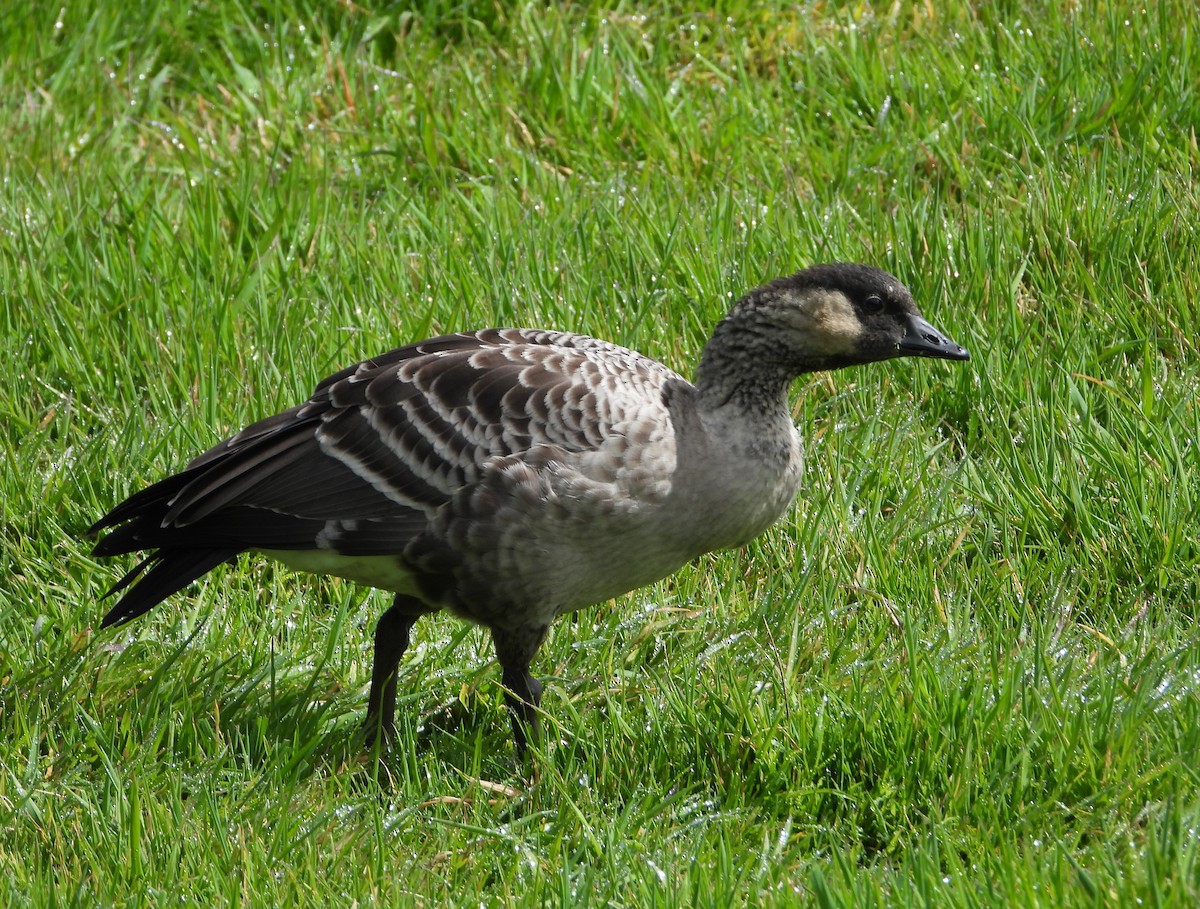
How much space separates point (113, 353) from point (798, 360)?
2.76 m

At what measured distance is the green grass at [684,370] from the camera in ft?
12.9

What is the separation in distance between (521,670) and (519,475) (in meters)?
0.61

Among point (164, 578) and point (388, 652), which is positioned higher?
point (164, 578)

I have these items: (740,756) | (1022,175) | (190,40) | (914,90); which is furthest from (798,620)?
(190,40)

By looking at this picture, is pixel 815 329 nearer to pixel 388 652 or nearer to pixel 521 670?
pixel 521 670

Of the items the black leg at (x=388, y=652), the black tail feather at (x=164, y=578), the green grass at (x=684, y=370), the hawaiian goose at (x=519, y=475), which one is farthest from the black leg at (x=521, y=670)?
the black tail feather at (x=164, y=578)

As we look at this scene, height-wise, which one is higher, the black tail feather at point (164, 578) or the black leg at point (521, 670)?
the black tail feather at point (164, 578)

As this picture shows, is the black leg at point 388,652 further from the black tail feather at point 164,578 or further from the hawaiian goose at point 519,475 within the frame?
the black tail feather at point 164,578

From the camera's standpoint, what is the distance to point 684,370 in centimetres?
583

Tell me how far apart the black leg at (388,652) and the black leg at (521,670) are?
0.32m

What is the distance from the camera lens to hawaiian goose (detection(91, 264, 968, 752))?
4281mm

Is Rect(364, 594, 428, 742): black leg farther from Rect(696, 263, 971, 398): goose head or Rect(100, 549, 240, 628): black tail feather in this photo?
Rect(696, 263, 971, 398): goose head

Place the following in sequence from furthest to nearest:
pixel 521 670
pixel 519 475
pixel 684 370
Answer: pixel 684 370 → pixel 521 670 → pixel 519 475

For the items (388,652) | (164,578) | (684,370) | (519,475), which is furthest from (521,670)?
(684,370)
